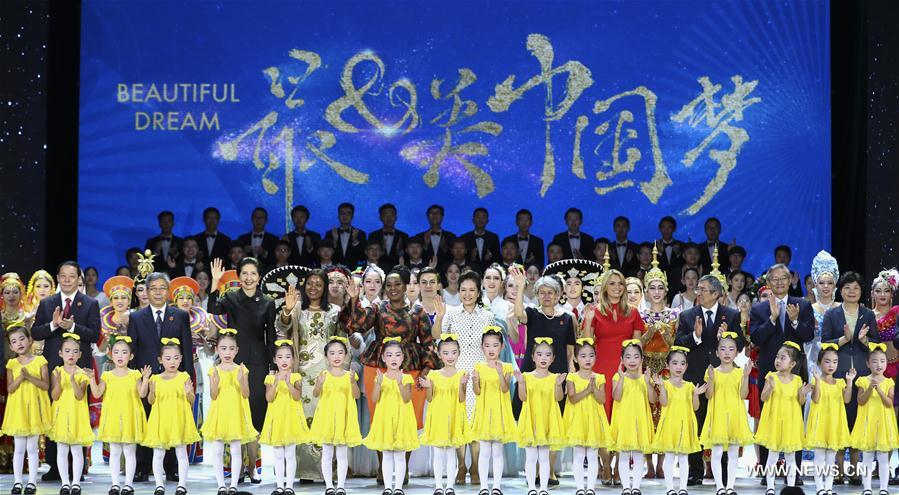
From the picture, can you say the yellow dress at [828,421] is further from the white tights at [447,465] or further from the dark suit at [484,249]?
the dark suit at [484,249]

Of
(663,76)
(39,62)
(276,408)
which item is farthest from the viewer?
(663,76)

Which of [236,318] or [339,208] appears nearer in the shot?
[236,318]

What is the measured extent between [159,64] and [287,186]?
1495 millimetres

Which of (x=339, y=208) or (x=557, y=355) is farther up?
(x=339, y=208)

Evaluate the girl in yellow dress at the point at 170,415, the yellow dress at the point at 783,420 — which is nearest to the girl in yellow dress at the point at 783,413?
the yellow dress at the point at 783,420

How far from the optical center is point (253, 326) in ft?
28.9

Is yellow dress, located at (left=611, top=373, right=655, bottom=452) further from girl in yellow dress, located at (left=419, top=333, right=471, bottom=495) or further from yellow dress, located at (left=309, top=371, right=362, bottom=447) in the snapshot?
yellow dress, located at (left=309, top=371, right=362, bottom=447)

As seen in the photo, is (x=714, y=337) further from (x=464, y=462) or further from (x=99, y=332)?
(x=99, y=332)

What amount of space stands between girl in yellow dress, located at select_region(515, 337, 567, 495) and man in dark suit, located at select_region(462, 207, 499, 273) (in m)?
3.29

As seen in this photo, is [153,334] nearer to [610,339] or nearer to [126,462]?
[126,462]

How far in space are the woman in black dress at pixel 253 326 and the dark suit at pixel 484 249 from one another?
3059 mm

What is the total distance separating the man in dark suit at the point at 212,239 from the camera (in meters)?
12.2

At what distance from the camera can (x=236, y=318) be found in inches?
346

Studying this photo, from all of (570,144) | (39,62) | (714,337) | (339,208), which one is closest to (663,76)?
(570,144)
